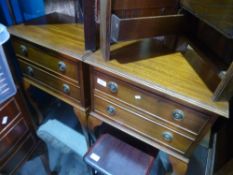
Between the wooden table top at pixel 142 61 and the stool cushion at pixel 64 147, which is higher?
the wooden table top at pixel 142 61

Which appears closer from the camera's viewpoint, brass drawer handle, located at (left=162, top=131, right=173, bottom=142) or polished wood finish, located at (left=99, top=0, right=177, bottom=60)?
polished wood finish, located at (left=99, top=0, right=177, bottom=60)

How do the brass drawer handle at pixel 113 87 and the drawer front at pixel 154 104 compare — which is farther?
the brass drawer handle at pixel 113 87

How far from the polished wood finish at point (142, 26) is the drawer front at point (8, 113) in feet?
1.83

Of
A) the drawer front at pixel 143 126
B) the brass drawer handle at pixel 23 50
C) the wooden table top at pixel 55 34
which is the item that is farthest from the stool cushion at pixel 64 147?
the wooden table top at pixel 55 34

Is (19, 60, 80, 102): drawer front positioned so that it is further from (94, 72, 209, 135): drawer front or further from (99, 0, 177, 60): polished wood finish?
(99, 0, 177, 60): polished wood finish

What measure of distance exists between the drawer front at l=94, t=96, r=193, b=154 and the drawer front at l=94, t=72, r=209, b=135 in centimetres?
6

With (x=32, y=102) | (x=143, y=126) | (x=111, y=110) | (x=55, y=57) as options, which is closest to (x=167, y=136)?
(x=143, y=126)

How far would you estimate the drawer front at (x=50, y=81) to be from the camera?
985 millimetres

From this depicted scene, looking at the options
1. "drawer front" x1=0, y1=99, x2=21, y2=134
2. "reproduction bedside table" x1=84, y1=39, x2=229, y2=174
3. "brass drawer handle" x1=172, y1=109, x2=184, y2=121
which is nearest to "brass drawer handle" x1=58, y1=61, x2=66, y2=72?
"reproduction bedside table" x1=84, y1=39, x2=229, y2=174

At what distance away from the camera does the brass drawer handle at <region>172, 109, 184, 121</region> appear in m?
0.71

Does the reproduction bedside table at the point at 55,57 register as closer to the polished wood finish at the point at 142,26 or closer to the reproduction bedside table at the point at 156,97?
the reproduction bedside table at the point at 156,97

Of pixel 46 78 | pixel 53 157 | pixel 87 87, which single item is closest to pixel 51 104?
pixel 53 157

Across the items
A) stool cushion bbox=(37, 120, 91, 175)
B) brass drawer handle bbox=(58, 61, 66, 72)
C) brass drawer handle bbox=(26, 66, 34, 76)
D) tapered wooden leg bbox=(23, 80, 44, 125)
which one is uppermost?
brass drawer handle bbox=(58, 61, 66, 72)

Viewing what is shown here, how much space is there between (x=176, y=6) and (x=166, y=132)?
0.55 metres
